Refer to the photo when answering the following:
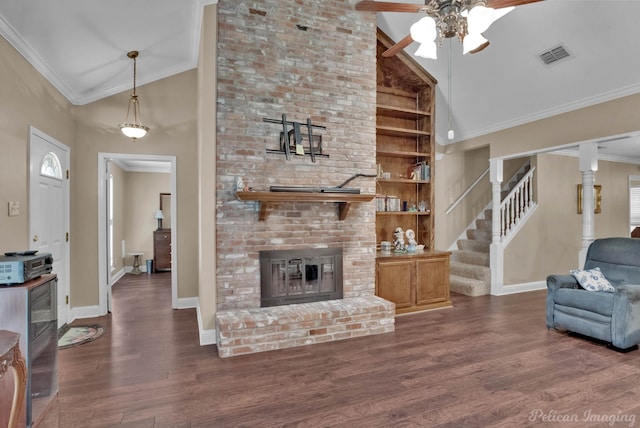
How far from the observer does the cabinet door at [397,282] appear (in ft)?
14.8

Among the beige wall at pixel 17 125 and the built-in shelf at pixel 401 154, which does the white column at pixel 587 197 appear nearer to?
the built-in shelf at pixel 401 154

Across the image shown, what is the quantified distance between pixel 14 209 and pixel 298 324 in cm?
268

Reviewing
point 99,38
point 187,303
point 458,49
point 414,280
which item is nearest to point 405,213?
point 414,280

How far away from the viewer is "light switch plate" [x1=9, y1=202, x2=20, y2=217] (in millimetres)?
2955

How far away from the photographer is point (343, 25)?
4191mm

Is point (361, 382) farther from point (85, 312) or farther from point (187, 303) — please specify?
point (85, 312)

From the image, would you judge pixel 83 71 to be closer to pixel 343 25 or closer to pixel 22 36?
pixel 22 36

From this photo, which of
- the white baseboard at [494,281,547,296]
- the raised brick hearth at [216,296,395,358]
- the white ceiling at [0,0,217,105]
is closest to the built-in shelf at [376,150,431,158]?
the raised brick hearth at [216,296,395,358]

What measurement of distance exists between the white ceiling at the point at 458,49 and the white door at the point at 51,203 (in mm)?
718

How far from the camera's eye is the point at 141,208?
820 centimetres

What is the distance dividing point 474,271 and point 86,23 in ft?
19.9

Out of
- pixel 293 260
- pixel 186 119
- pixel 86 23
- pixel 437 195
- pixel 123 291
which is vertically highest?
pixel 86 23

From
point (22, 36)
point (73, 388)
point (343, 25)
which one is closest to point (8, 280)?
point (73, 388)

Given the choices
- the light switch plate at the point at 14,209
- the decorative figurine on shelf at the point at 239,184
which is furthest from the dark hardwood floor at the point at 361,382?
the decorative figurine on shelf at the point at 239,184
